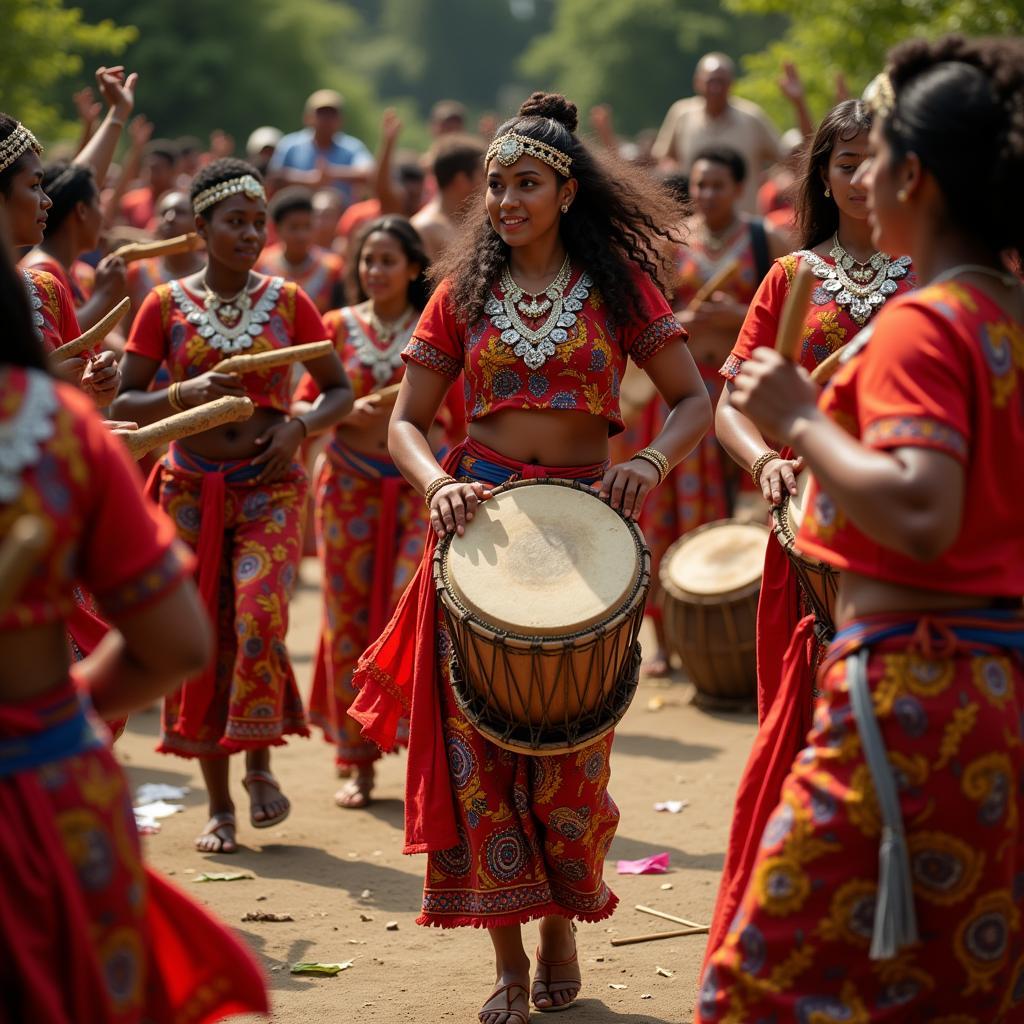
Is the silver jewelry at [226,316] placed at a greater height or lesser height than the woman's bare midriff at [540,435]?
greater

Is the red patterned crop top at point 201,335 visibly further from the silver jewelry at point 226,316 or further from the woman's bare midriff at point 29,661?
the woman's bare midriff at point 29,661

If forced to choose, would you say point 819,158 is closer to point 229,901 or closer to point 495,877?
point 495,877

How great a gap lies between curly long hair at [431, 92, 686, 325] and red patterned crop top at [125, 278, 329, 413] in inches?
56.7

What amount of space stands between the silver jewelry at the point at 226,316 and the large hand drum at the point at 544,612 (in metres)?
2.10

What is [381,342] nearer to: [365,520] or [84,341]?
[365,520]

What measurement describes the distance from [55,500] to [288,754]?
5843mm

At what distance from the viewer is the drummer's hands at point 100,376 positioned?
5.50 m

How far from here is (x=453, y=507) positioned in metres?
4.77

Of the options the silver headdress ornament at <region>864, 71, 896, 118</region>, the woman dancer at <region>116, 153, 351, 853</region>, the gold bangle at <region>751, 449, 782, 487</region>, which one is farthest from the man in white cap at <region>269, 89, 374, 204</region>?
the silver headdress ornament at <region>864, 71, 896, 118</region>

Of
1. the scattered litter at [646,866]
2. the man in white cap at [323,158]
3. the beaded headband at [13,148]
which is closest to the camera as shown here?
the beaded headband at [13,148]

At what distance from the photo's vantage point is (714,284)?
921 cm

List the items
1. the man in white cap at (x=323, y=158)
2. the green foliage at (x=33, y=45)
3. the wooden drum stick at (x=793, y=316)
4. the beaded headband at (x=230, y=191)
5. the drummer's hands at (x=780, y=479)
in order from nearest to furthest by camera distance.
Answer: the wooden drum stick at (x=793, y=316), the drummer's hands at (x=780, y=479), the beaded headband at (x=230, y=191), the man in white cap at (x=323, y=158), the green foliage at (x=33, y=45)

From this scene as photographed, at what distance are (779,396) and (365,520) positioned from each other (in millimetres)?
4489

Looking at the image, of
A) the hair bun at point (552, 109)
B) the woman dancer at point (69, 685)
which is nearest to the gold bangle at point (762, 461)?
the hair bun at point (552, 109)
